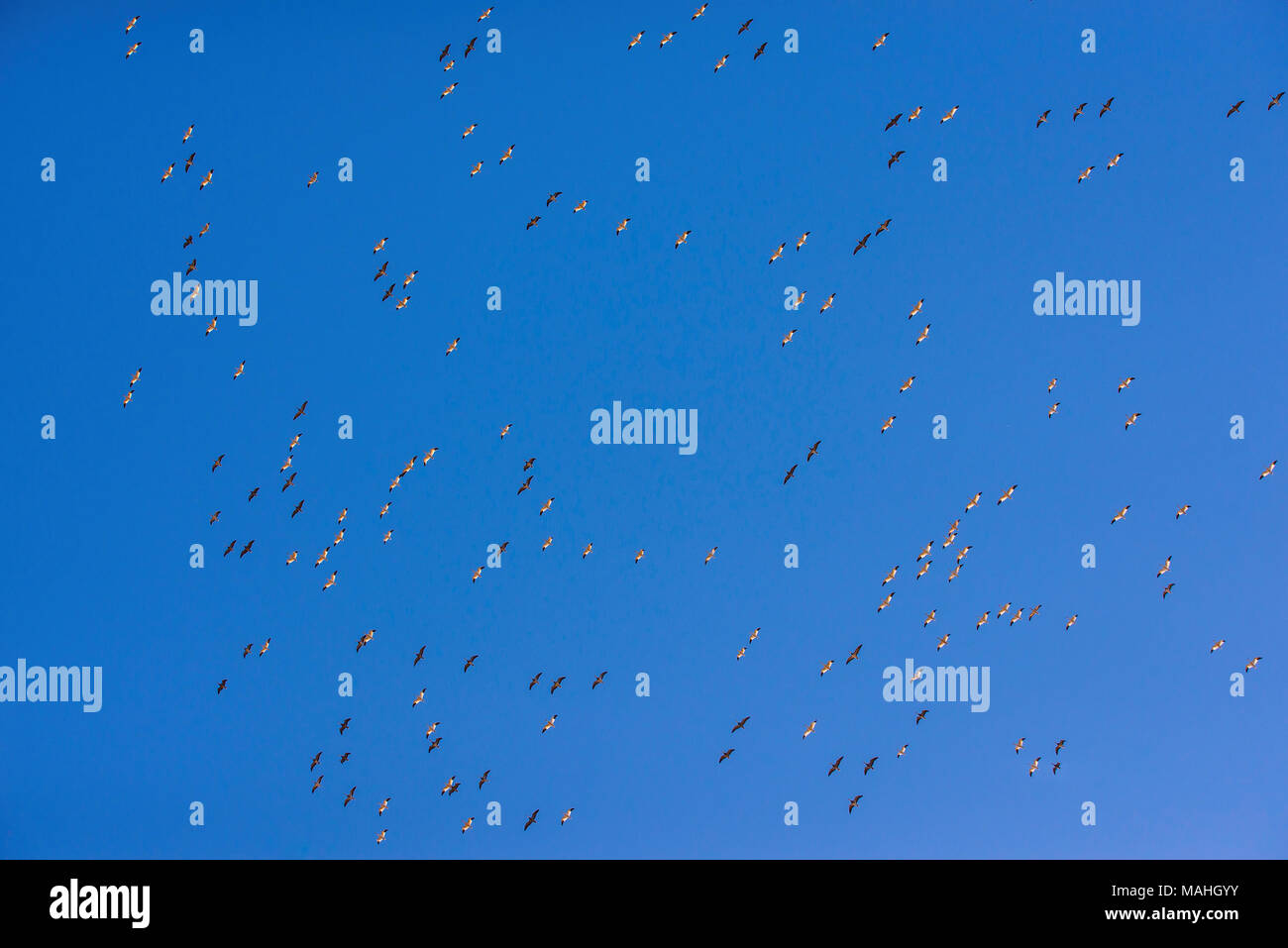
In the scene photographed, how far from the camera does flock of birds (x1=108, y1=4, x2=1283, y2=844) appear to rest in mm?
3672

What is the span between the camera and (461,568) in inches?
145

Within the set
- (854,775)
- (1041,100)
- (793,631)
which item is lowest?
(854,775)

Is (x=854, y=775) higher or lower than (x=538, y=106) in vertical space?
lower

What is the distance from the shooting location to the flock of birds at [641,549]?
12.0 ft

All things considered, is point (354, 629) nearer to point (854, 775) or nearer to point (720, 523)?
point (720, 523)

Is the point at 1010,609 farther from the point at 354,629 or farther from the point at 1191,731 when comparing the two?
the point at 354,629

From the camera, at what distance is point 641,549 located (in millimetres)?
3701

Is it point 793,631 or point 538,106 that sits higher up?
point 538,106

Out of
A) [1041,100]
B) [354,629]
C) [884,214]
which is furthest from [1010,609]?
[354,629]

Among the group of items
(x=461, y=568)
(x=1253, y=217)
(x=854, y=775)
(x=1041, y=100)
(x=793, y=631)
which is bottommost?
(x=854, y=775)
